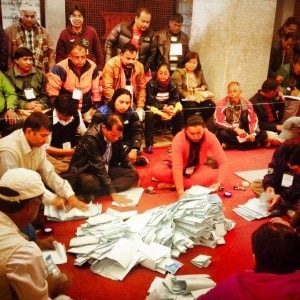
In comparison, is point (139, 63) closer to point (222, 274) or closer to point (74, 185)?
point (74, 185)

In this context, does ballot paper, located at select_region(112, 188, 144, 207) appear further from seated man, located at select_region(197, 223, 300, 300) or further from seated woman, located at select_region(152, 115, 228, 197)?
seated man, located at select_region(197, 223, 300, 300)

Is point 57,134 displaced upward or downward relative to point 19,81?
downward

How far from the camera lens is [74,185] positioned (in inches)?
154

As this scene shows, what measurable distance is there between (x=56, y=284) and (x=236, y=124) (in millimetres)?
3824

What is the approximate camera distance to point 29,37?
16.4ft

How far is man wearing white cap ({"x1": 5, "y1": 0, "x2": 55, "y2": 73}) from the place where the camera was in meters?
4.88

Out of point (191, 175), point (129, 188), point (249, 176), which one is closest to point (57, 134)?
point (129, 188)

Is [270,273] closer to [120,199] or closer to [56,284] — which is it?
[56,284]

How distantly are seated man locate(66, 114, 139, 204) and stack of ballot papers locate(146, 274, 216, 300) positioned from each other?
1.30m

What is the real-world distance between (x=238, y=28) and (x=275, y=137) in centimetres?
156

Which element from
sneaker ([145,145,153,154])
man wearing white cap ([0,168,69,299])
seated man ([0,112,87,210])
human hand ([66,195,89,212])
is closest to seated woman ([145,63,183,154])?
sneaker ([145,145,153,154])

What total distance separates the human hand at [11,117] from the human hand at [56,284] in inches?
96.6

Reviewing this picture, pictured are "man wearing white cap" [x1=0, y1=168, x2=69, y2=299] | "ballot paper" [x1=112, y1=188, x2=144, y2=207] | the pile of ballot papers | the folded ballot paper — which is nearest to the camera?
"man wearing white cap" [x1=0, y1=168, x2=69, y2=299]

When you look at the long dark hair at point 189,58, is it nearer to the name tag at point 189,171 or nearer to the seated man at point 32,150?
the name tag at point 189,171
